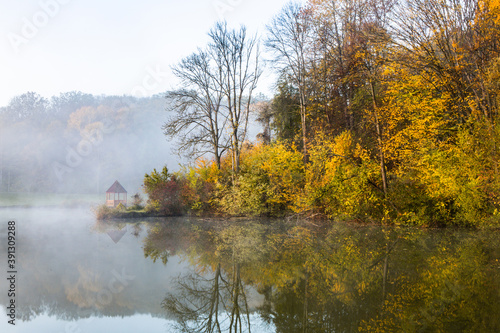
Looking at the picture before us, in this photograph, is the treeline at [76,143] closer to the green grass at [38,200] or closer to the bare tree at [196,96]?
the green grass at [38,200]

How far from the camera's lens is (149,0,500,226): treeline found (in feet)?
43.4

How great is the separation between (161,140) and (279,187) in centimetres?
4595

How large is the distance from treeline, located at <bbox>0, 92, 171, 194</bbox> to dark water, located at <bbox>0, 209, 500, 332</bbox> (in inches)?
1715

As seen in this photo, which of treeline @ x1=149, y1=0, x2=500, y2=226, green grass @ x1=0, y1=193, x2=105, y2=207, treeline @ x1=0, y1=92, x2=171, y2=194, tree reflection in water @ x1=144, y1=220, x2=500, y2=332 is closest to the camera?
tree reflection in water @ x1=144, y1=220, x2=500, y2=332

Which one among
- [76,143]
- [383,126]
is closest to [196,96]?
[383,126]

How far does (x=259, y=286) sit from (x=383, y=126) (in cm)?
1261

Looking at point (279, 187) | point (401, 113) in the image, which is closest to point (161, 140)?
point (279, 187)

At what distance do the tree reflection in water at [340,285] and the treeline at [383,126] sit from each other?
10.4 feet

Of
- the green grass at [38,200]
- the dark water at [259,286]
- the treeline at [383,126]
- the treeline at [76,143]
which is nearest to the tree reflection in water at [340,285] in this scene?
the dark water at [259,286]

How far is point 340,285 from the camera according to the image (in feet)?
20.5

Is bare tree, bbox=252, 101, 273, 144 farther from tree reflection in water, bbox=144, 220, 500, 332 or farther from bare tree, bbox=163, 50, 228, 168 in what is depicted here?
tree reflection in water, bbox=144, 220, 500, 332

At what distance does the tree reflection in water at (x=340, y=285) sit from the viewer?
4.58 meters

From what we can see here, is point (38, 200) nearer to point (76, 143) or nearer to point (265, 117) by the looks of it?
point (76, 143)

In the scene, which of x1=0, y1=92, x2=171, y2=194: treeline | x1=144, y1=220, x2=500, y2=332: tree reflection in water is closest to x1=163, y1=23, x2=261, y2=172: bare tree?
x1=144, y1=220, x2=500, y2=332: tree reflection in water
